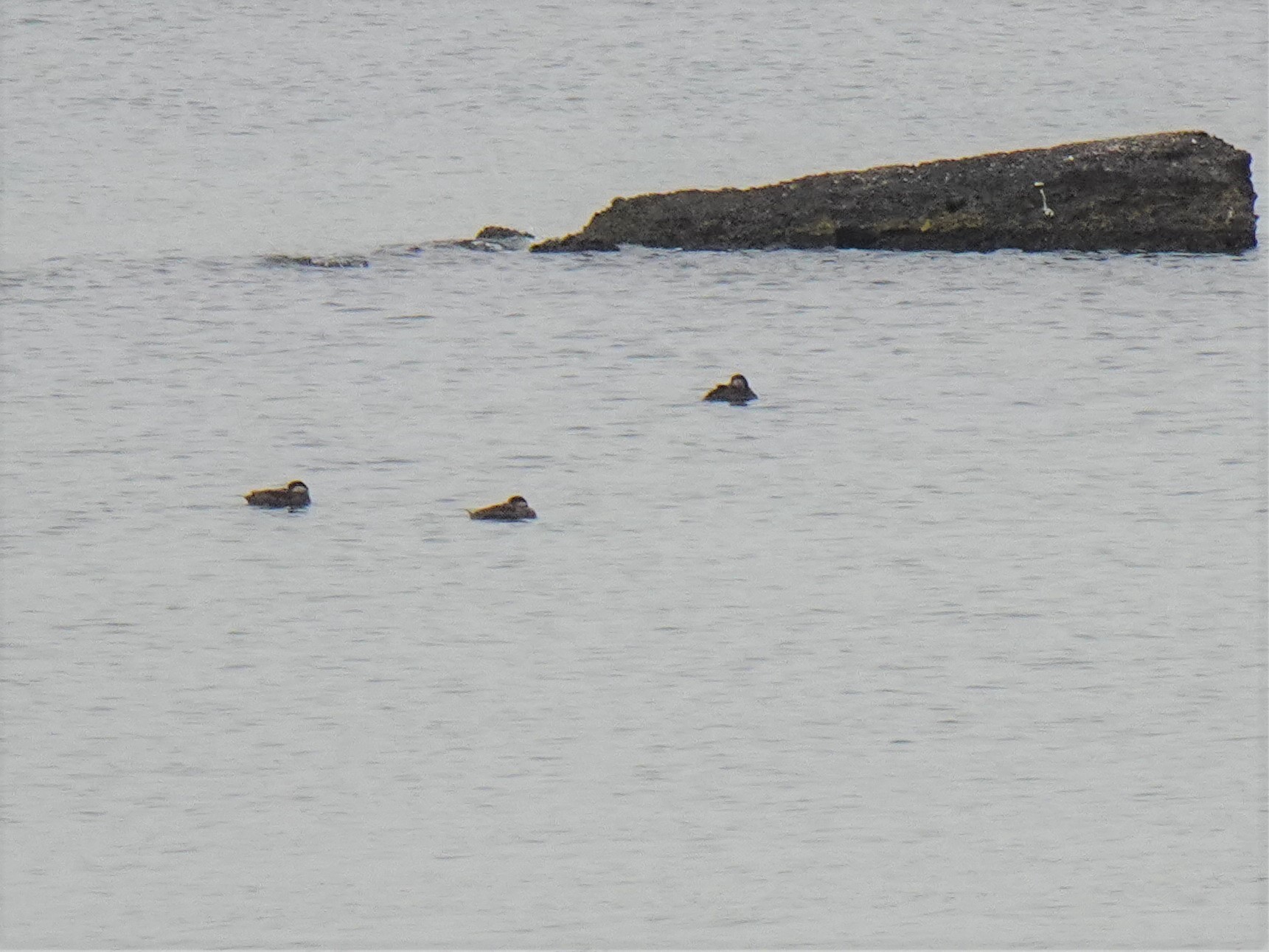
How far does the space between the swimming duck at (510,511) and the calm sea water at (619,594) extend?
0.22 metres

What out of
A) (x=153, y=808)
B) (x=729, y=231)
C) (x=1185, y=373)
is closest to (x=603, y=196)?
(x=729, y=231)

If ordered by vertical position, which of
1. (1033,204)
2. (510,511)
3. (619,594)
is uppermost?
(1033,204)

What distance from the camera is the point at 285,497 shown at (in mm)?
16594

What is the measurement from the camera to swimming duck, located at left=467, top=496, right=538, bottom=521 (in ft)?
53.5

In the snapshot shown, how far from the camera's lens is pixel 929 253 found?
25.3 metres

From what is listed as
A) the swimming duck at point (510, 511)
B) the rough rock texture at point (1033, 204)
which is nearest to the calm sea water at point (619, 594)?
the swimming duck at point (510, 511)

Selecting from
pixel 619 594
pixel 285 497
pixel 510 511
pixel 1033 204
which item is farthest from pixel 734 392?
pixel 1033 204

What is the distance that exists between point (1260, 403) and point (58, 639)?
10.0 m

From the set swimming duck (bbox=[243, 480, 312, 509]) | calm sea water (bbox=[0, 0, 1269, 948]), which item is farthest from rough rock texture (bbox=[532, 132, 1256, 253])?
swimming duck (bbox=[243, 480, 312, 509])

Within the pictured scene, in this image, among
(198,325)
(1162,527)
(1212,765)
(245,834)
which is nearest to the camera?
(245,834)

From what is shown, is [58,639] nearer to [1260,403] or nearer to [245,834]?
[245,834]

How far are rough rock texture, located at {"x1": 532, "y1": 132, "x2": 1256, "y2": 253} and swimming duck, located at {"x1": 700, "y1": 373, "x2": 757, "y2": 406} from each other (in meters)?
6.18

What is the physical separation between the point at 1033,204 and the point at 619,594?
11.4 meters

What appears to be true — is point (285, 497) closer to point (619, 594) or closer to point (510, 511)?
point (510, 511)
